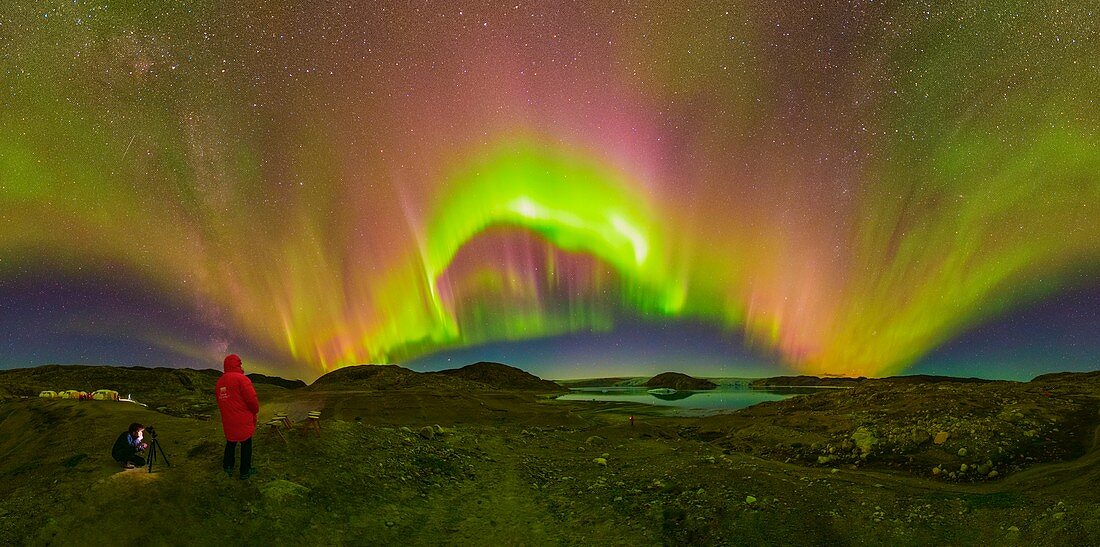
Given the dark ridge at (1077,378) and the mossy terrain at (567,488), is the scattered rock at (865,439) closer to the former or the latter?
the mossy terrain at (567,488)

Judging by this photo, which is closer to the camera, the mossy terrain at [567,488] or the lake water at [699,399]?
the mossy terrain at [567,488]

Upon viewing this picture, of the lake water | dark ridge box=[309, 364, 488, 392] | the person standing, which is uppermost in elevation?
the person standing

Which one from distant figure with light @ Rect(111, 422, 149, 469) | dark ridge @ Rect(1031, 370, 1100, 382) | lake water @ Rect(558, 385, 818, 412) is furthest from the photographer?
lake water @ Rect(558, 385, 818, 412)

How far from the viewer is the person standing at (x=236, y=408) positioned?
34.5 feet

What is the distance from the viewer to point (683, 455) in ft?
64.1

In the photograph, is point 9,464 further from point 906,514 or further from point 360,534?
point 906,514

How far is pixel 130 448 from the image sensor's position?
12734mm

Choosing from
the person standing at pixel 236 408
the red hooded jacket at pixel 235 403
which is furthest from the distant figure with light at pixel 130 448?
the red hooded jacket at pixel 235 403

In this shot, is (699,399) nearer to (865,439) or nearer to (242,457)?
(865,439)

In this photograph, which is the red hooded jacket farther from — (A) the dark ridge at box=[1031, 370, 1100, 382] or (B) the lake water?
(A) the dark ridge at box=[1031, 370, 1100, 382]

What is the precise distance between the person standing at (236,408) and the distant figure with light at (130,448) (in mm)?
4294

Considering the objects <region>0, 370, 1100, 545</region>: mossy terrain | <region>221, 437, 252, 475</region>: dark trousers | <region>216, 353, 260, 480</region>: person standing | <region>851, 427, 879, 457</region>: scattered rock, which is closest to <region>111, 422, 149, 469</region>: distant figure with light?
<region>0, 370, 1100, 545</region>: mossy terrain

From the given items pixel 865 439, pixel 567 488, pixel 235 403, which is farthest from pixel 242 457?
pixel 865 439

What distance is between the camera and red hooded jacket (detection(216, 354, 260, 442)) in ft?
34.5
